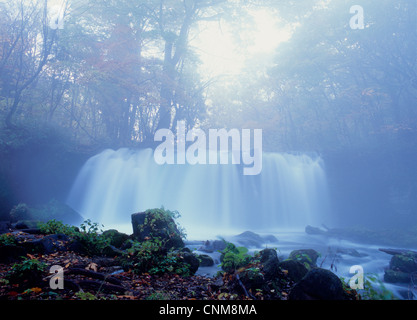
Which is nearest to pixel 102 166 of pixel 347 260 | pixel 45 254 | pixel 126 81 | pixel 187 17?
pixel 126 81

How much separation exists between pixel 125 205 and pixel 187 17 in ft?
55.1

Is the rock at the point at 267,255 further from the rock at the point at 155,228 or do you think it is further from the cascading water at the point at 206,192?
the cascading water at the point at 206,192

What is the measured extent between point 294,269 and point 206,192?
534 inches

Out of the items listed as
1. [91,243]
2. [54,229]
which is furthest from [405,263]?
[54,229]

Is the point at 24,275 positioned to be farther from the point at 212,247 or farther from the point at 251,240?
the point at 251,240

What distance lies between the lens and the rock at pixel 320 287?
10.5 feet

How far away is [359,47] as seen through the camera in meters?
20.3

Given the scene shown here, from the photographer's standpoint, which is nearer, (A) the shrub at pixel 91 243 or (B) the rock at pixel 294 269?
(B) the rock at pixel 294 269

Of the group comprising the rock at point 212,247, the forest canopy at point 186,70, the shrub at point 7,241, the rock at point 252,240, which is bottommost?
the rock at point 252,240

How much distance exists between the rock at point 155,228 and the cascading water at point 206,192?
7.80 m

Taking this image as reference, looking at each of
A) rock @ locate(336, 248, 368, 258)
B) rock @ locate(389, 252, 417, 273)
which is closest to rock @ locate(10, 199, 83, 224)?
rock @ locate(336, 248, 368, 258)

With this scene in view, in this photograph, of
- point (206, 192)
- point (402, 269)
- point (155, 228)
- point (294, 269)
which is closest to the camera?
point (294, 269)

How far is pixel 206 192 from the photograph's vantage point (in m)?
18.0

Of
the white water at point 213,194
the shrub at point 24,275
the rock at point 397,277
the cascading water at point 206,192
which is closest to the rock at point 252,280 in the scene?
the shrub at point 24,275
